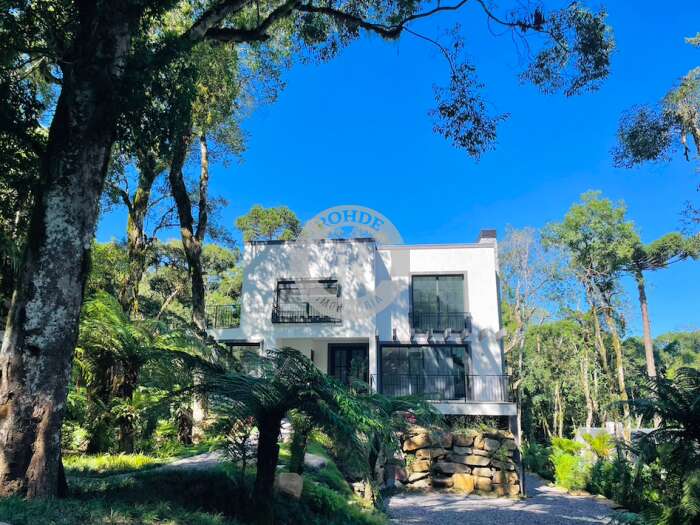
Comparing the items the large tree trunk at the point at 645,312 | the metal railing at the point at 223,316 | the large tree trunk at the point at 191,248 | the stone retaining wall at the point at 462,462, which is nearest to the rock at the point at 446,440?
the stone retaining wall at the point at 462,462

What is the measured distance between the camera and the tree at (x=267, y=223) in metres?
27.8

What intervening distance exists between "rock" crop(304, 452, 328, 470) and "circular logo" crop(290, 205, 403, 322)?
7.99 meters

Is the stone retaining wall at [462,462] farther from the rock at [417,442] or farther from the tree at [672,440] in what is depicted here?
the tree at [672,440]

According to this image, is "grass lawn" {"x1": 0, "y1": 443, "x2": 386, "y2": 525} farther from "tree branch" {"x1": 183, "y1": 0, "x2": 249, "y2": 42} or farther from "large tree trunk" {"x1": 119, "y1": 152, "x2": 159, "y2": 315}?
"large tree trunk" {"x1": 119, "y1": 152, "x2": 159, "y2": 315}

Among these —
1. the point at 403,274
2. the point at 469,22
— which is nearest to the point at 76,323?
the point at 469,22

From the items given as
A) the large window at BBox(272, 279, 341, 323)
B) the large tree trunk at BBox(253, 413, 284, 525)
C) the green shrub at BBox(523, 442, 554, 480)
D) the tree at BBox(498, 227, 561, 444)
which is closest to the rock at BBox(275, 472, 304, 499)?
the large tree trunk at BBox(253, 413, 284, 525)

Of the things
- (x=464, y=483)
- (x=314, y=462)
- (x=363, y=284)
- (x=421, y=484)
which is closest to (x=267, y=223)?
(x=363, y=284)

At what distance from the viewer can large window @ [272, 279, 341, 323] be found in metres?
18.3

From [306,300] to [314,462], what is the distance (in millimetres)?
9380

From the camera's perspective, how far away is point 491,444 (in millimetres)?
15164

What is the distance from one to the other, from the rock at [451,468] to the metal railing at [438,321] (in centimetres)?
464

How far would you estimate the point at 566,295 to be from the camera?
25016 mm

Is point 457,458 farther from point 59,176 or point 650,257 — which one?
point 650,257

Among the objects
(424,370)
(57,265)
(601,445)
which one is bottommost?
(601,445)
